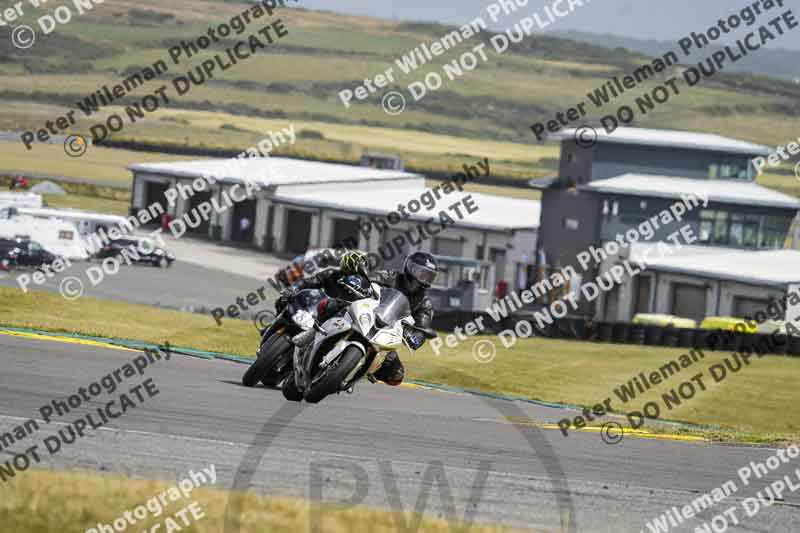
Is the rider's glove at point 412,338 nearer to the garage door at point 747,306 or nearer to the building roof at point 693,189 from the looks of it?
the garage door at point 747,306

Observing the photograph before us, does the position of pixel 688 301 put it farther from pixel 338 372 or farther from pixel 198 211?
pixel 338 372

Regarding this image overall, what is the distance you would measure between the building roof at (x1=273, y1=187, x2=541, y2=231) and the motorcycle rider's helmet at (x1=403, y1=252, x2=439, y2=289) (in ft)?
177

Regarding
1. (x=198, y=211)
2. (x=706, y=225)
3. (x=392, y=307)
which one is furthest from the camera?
(x=198, y=211)

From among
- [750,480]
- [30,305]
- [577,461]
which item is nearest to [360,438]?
[577,461]

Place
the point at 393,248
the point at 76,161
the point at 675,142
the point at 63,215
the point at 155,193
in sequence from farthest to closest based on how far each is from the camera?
the point at 76,161 < the point at 155,193 < the point at 675,142 < the point at 393,248 < the point at 63,215

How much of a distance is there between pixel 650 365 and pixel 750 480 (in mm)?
24590

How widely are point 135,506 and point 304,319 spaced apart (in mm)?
5782

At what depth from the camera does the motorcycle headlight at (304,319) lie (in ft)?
50.4

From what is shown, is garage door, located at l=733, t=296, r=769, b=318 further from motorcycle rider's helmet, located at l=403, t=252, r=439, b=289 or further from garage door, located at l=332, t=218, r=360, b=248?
motorcycle rider's helmet, located at l=403, t=252, r=439, b=289

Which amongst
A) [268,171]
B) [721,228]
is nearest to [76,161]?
[268,171]

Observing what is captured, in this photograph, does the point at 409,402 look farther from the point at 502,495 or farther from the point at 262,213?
the point at 262,213

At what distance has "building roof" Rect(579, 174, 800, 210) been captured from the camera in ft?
213

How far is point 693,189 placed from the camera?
66.6 meters

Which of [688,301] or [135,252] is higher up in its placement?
[688,301]
